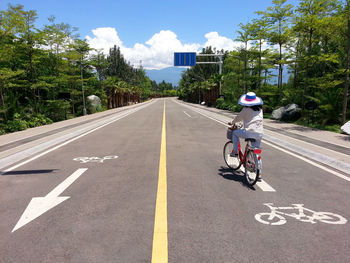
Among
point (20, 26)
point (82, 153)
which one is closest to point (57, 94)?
point (20, 26)

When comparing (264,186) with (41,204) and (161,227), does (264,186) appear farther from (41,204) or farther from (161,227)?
(41,204)

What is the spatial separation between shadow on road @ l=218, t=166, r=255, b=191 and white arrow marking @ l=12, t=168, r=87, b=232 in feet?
11.0

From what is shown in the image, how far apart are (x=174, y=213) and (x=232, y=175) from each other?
2.37 m

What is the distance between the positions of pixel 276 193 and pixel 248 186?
577mm

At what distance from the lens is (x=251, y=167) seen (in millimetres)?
5016

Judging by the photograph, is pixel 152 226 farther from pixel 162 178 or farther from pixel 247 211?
pixel 162 178

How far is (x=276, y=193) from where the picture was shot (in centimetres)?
459

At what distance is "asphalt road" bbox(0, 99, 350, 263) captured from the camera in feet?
9.34

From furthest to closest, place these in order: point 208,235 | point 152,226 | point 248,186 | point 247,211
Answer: point 248,186
point 247,211
point 152,226
point 208,235

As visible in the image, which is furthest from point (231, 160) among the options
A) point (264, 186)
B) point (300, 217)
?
point (300, 217)

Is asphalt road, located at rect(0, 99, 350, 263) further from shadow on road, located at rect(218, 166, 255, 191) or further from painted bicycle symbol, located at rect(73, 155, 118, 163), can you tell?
painted bicycle symbol, located at rect(73, 155, 118, 163)

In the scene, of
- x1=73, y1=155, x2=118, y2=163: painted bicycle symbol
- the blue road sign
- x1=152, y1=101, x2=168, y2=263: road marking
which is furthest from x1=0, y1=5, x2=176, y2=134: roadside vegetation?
the blue road sign

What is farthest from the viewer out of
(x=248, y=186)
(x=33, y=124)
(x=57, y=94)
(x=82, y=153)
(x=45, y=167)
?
(x=57, y=94)

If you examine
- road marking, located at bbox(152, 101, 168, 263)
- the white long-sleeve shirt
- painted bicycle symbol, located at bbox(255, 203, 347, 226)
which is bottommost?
road marking, located at bbox(152, 101, 168, 263)
